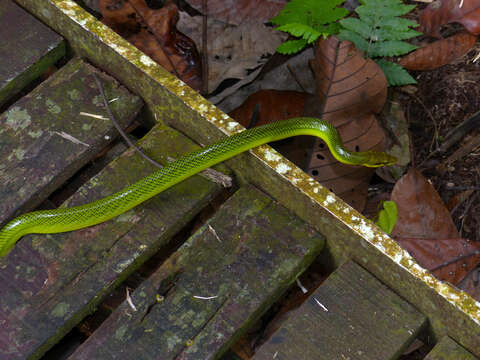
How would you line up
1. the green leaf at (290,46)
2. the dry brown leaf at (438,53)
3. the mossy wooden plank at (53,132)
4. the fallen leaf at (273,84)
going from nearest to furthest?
the mossy wooden plank at (53,132) < the green leaf at (290,46) < the fallen leaf at (273,84) < the dry brown leaf at (438,53)

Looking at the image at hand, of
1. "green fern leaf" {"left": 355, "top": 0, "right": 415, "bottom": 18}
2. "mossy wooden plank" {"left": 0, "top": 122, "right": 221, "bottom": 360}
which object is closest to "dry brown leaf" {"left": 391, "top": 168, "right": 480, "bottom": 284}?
"green fern leaf" {"left": 355, "top": 0, "right": 415, "bottom": 18}

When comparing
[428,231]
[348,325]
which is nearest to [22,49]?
[348,325]

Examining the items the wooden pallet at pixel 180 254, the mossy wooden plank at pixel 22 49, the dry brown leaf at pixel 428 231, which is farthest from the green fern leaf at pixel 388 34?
the mossy wooden plank at pixel 22 49

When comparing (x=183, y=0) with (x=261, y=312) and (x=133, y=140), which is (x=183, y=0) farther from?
(x=261, y=312)

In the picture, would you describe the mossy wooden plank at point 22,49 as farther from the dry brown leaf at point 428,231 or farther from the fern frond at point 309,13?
the dry brown leaf at point 428,231

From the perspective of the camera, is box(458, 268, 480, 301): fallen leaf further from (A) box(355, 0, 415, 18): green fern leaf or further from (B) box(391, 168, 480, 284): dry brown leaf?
(A) box(355, 0, 415, 18): green fern leaf

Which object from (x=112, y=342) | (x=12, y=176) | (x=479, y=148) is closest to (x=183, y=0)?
(x=12, y=176)
